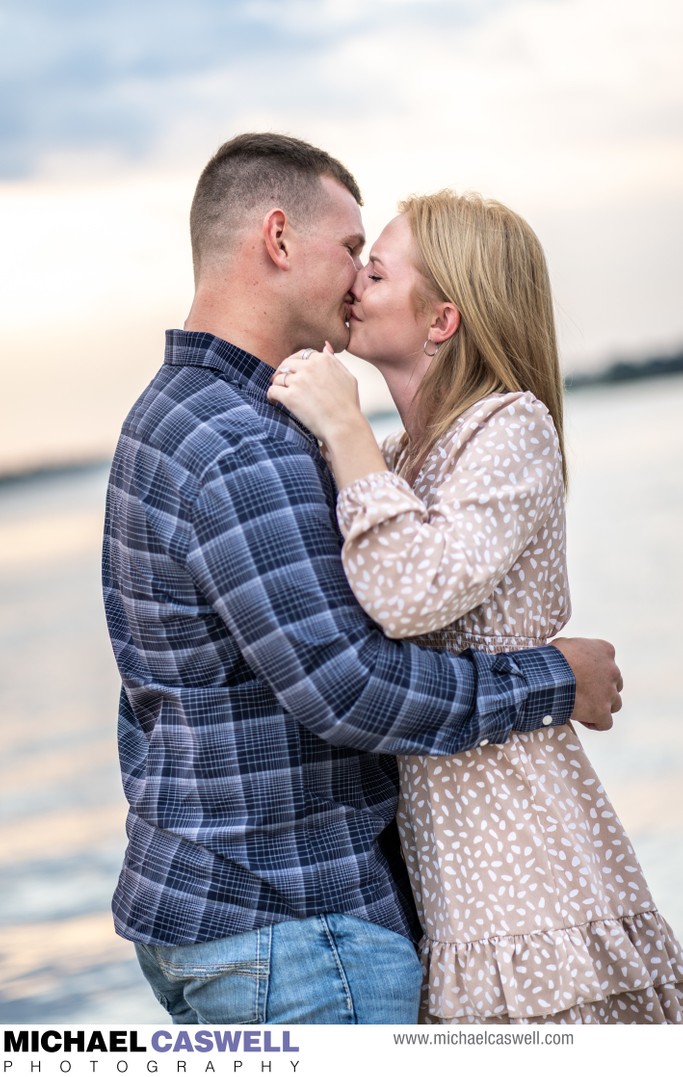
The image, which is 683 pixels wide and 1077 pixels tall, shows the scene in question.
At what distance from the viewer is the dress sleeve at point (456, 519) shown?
150cm

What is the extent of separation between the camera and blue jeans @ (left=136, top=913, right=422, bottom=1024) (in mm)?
1578

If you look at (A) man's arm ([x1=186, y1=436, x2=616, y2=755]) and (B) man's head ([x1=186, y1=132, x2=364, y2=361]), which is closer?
(A) man's arm ([x1=186, y1=436, x2=616, y2=755])

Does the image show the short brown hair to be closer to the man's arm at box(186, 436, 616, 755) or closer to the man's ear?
the man's ear

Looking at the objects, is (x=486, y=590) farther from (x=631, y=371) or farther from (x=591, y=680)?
(x=631, y=371)

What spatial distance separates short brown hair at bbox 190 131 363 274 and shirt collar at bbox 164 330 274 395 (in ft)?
0.59

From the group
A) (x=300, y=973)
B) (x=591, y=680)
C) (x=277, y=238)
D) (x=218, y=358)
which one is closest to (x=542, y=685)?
(x=591, y=680)

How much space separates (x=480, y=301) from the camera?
1796 millimetres

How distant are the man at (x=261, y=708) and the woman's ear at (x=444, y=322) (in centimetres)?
27

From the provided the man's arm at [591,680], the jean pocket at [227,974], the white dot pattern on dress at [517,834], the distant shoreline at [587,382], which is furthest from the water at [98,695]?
the man's arm at [591,680]

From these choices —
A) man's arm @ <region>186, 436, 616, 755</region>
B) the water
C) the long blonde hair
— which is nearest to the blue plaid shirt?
man's arm @ <region>186, 436, 616, 755</region>

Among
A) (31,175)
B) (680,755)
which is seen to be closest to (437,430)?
(680,755)

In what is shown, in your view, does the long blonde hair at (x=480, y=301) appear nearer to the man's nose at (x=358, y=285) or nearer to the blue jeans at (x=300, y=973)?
the man's nose at (x=358, y=285)
